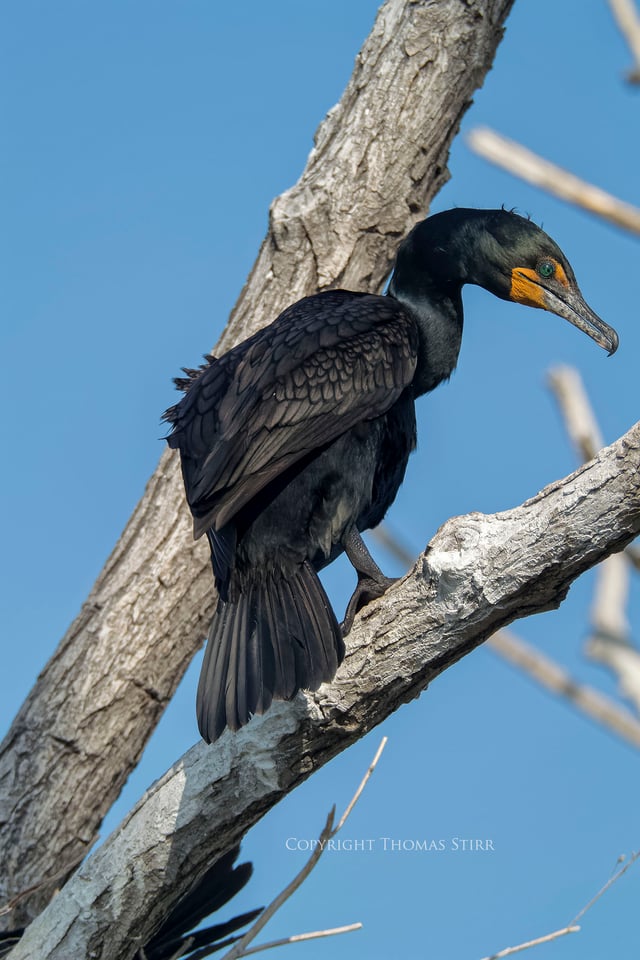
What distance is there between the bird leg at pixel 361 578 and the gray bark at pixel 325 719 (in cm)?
27

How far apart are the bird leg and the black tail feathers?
11cm

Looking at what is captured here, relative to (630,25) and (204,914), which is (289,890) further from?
(630,25)

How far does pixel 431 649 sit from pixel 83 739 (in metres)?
1.91

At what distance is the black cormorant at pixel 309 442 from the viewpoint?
323cm

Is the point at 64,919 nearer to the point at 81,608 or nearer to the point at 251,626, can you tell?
the point at 251,626

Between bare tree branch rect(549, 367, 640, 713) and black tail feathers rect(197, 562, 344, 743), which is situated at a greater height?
black tail feathers rect(197, 562, 344, 743)

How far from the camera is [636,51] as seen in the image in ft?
7.61

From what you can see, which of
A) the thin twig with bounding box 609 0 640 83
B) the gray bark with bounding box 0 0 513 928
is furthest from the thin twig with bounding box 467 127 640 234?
the gray bark with bounding box 0 0 513 928

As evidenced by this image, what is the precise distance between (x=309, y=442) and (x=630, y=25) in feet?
4.73

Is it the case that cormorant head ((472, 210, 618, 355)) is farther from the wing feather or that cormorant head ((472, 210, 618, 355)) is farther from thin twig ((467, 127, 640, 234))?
thin twig ((467, 127, 640, 234))

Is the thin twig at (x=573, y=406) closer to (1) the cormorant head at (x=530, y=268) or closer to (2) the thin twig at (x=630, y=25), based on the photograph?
(2) the thin twig at (x=630, y=25)

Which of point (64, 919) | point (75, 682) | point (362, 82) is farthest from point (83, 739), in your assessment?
point (362, 82)

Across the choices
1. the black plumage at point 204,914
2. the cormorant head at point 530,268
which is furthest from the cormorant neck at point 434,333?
the black plumage at point 204,914

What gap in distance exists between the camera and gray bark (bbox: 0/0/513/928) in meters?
4.35
